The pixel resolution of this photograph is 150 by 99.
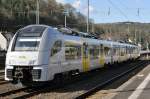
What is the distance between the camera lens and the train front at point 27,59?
18.7 meters

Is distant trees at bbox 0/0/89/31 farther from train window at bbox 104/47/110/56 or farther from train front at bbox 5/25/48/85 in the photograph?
train front at bbox 5/25/48/85

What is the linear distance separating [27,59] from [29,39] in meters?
1.04

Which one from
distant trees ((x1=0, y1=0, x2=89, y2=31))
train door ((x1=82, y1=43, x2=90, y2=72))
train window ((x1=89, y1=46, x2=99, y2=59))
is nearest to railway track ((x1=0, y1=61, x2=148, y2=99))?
train door ((x1=82, y1=43, x2=90, y2=72))

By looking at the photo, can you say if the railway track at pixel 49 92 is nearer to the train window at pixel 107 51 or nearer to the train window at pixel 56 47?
the train window at pixel 56 47

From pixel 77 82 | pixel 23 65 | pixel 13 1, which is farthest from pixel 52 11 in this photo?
pixel 23 65

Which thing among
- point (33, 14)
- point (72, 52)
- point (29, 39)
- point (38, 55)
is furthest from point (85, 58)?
point (33, 14)

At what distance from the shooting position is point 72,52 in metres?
23.6

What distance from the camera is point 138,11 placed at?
197ft

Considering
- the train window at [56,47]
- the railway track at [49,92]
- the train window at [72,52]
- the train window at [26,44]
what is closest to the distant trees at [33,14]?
the train window at [72,52]

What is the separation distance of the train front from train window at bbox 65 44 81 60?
9.45ft

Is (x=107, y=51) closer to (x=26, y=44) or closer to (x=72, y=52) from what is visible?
(x=72, y=52)

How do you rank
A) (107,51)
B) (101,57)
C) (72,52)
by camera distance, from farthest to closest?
(107,51), (101,57), (72,52)

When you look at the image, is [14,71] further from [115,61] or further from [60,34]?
[115,61]

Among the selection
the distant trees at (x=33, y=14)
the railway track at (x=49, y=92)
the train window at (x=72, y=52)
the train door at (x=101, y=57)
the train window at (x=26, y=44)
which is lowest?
the railway track at (x=49, y=92)
